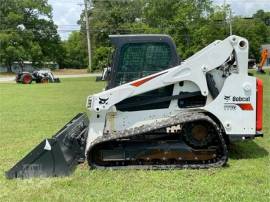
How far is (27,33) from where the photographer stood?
7156cm

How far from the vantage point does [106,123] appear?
283 inches

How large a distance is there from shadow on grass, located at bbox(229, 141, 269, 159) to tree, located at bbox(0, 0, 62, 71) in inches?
2438

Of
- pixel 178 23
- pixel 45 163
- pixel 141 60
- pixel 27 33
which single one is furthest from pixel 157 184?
pixel 27 33

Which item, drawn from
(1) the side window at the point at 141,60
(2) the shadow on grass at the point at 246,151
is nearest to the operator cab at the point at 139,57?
(1) the side window at the point at 141,60

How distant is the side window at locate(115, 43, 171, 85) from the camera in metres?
7.27

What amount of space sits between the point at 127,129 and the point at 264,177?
6.68ft

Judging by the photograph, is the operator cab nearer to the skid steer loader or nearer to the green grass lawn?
the skid steer loader

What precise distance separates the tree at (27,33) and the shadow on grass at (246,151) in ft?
203

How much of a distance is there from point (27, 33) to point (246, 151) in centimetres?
6685

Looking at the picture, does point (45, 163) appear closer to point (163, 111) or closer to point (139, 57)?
point (163, 111)

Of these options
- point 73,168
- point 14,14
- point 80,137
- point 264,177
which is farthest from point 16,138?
point 14,14

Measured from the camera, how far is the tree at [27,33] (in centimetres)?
6819

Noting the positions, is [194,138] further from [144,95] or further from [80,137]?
[80,137]

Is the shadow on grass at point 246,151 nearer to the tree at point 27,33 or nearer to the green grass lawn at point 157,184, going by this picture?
the green grass lawn at point 157,184
